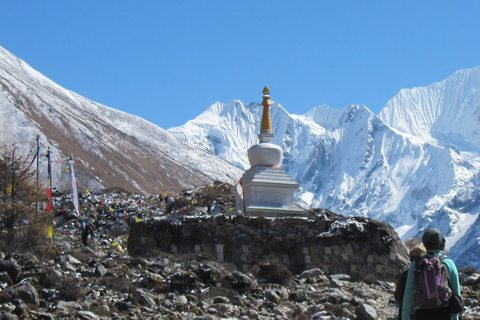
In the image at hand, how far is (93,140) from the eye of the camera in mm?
138875

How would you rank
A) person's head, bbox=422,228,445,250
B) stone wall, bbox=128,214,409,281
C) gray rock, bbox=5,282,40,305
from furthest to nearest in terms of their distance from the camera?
stone wall, bbox=128,214,409,281, gray rock, bbox=5,282,40,305, person's head, bbox=422,228,445,250

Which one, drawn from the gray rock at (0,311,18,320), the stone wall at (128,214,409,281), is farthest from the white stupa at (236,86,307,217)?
the gray rock at (0,311,18,320)

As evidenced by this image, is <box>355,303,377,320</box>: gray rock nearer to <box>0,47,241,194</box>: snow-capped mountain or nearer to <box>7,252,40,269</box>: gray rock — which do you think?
<box>7,252,40,269</box>: gray rock

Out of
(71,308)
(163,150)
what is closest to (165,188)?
(163,150)

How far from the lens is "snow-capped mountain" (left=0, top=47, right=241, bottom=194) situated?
11019cm

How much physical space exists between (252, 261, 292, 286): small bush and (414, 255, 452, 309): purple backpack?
8.95 metres

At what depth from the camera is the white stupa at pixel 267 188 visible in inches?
1277

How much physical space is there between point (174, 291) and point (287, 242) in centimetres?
867

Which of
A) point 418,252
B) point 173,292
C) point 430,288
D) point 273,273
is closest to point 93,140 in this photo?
point 273,273

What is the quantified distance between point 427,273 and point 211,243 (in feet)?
51.7

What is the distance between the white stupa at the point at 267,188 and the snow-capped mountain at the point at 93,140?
59682mm

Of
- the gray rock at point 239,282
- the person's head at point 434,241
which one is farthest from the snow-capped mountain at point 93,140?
the person's head at point 434,241

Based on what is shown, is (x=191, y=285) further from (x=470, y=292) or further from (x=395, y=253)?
(x=395, y=253)

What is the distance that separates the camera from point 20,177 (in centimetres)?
2855
